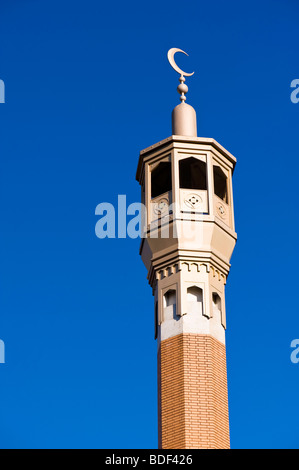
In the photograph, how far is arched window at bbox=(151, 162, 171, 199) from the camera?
1133 inches

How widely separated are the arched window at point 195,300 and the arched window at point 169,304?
14.5 inches

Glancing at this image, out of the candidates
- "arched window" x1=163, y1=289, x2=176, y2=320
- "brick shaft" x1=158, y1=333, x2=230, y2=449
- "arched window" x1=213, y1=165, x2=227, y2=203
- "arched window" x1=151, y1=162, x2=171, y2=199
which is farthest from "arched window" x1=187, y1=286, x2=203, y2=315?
"arched window" x1=151, y1=162, x2=171, y2=199

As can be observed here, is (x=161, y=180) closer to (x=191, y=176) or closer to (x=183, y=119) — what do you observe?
(x=191, y=176)

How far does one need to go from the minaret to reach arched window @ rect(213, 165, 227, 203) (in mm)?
29

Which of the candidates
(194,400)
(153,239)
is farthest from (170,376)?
(153,239)

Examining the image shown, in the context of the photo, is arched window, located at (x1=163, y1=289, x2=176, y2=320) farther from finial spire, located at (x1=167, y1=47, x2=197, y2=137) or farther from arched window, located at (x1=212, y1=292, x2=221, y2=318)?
finial spire, located at (x1=167, y1=47, x2=197, y2=137)

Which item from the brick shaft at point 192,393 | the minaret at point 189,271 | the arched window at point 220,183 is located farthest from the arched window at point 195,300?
the arched window at point 220,183

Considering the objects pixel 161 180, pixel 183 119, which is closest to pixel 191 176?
pixel 161 180

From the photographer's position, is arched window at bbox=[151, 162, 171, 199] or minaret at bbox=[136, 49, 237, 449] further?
arched window at bbox=[151, 162, 171, 199]

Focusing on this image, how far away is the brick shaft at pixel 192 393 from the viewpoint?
78.5ft

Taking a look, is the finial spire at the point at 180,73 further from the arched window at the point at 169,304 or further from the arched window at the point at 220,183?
the arched window at the point at 169,304

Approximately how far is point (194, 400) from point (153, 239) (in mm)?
4434

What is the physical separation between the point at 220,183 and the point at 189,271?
370 centimetres

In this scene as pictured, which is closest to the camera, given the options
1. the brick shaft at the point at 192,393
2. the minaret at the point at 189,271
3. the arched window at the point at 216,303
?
the brick shaft at the point at 192,393
